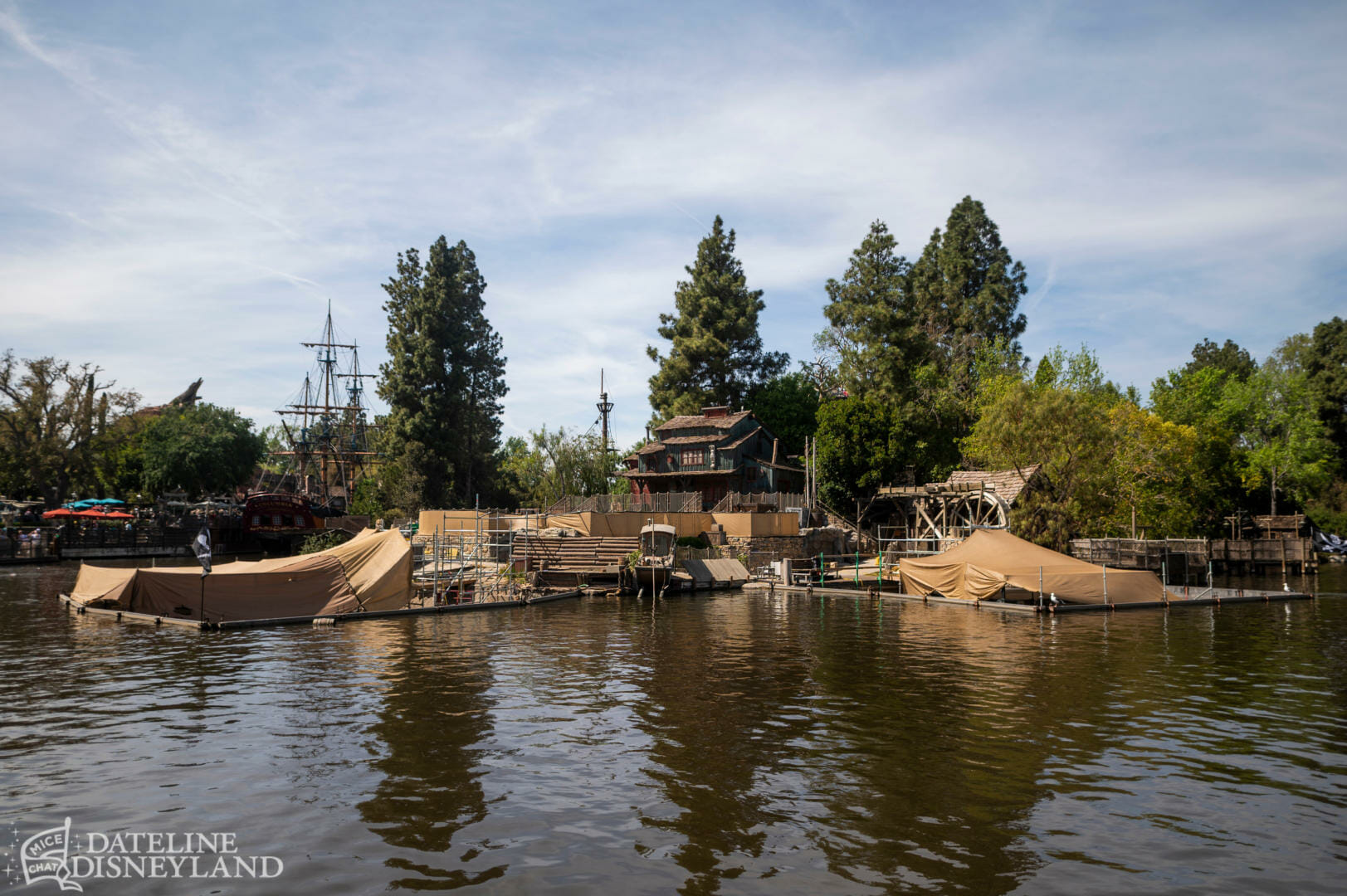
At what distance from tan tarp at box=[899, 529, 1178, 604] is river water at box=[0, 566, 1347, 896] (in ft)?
30.2

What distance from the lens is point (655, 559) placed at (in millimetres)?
45906

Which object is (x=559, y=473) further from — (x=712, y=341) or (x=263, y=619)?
(x=263, y=619)

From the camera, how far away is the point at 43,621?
29.7 meters

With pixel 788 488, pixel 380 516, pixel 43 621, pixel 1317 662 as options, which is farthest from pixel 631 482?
pixel 1317 662

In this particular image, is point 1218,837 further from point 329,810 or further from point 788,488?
point 788,488

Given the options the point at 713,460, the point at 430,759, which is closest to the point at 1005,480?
the point at 713,460

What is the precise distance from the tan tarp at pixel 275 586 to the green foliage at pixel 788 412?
187 ft

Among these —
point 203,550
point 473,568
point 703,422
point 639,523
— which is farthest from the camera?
point 703,422

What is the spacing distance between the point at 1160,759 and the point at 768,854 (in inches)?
307

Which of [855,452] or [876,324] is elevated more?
[876,324]

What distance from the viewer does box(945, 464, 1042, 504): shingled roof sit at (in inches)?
1948

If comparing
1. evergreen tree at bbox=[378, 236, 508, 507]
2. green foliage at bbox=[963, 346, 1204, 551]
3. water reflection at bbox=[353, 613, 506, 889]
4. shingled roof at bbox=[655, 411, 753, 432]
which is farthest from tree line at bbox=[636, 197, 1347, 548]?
water reflection at bbox=[353, 613, 506, 889]

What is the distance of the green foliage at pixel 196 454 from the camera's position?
296ft

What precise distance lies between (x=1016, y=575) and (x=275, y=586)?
29.5m
